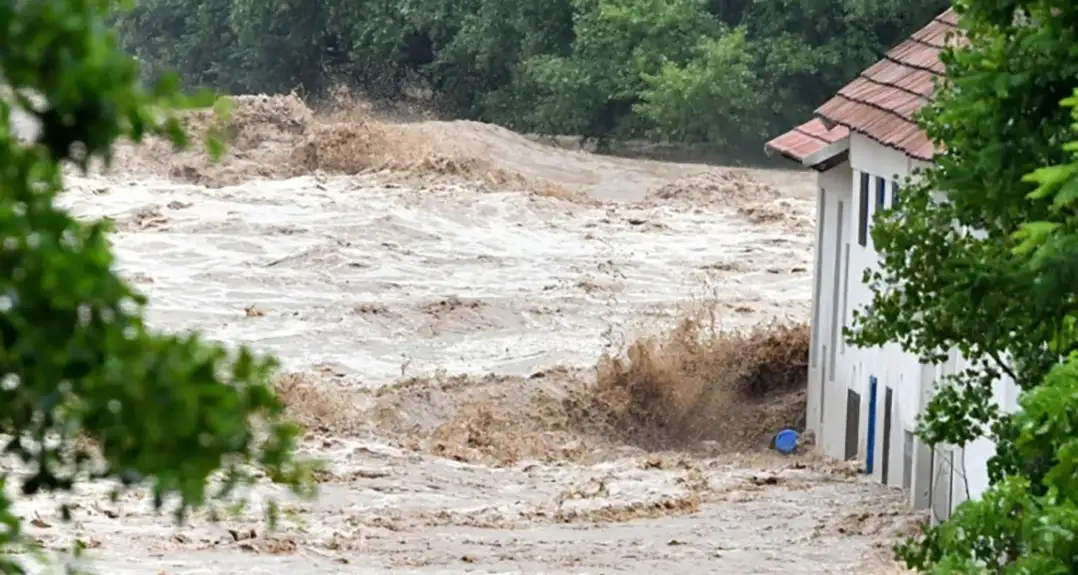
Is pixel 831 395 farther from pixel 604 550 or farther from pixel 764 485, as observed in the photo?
pixel 604 550

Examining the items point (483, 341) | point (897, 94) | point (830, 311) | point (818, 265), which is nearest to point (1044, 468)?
point (897, 94)

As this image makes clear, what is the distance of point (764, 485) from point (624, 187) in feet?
83.2

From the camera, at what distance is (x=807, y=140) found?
928 inches

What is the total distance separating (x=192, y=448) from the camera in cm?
325

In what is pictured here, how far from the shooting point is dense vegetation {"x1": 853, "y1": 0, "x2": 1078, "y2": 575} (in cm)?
756

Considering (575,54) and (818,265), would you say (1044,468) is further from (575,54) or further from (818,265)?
(575,54)

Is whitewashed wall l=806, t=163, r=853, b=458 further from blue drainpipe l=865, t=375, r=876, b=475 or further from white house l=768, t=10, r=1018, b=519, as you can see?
blue drainpipe l=865, t=375, r=876, b=475

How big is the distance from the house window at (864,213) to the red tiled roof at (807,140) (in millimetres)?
809

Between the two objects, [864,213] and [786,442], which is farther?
[786,442]

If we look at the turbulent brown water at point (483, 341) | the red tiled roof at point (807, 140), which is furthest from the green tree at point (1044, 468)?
the red tiled roof at point (807, 140)

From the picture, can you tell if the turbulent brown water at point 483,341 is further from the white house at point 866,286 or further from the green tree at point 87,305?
the green tree at point 87,305

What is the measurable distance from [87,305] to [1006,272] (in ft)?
23.3

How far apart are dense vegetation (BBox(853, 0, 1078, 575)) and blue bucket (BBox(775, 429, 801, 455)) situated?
491 inches

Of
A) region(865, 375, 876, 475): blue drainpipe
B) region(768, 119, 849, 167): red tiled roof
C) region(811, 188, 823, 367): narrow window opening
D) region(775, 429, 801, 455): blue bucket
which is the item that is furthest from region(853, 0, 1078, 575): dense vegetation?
region(775, 429, 801, 455): blue bucket
